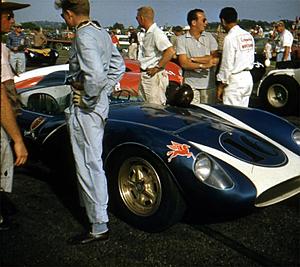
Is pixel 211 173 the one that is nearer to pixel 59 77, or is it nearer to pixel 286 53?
pixel 59 77

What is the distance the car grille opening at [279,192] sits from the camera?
3.20 m

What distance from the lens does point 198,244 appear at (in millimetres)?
3180

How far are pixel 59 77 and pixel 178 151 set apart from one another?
268 centimetres

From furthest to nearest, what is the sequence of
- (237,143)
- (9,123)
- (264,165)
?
(237,143) → (264,165) → (9,123)

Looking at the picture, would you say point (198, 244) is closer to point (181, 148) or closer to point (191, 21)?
point (181, 148)

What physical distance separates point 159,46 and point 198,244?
2.72 metres

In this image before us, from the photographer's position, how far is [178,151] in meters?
3.16

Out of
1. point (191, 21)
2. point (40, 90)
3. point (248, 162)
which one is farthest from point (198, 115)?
point (191, 21)

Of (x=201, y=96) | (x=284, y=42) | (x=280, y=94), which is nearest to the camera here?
(x=201, y=96)

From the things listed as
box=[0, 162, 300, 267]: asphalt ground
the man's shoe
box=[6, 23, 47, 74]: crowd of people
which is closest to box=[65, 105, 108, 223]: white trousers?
the man's shoe

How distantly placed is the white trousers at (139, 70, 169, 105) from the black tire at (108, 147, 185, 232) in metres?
2.04

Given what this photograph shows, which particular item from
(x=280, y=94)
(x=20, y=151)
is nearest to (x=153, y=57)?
(x=20, y=151)

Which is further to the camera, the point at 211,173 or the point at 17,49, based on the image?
the point at 17,49

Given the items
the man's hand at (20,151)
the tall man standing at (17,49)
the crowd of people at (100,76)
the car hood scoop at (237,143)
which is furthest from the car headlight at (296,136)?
the tall man standing at (17,49)
